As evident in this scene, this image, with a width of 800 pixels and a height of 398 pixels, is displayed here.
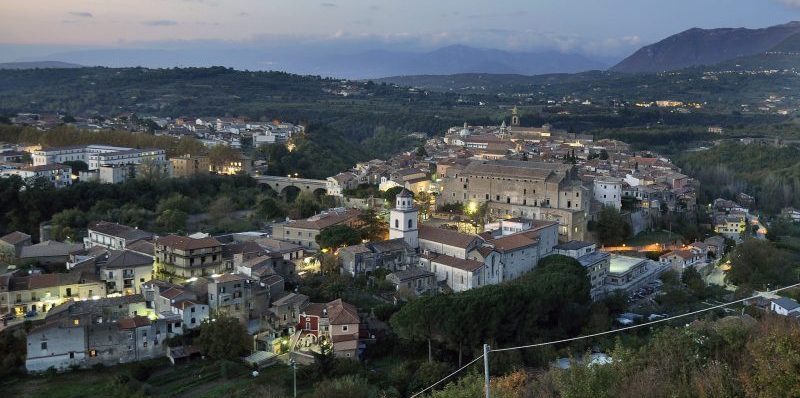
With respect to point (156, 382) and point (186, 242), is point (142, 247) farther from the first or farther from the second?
point (156, 382)

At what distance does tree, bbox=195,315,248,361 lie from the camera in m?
16.3

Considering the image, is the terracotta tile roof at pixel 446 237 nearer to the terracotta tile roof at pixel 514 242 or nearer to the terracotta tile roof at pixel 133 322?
the terracotta tile roof at pixel 514 242

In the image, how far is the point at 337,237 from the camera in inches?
850

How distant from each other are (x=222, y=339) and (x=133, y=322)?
206 cm

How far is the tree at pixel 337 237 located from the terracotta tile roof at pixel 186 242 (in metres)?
2.86

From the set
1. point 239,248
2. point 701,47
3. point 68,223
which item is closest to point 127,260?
point 239,248

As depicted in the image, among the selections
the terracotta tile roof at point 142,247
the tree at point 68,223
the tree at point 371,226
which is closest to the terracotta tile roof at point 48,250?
the terracotta tile roof at point 142,247

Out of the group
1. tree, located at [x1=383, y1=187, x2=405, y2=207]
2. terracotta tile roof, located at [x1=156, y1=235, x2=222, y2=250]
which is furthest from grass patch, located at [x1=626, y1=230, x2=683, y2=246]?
terracotta tile roof, located at [x1=156, y1=235, x2=222, y2=250]

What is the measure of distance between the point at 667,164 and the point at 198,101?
126ft

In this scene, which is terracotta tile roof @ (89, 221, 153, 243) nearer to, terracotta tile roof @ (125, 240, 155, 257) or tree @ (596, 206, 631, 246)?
terracotta tile roof @ (125, 240, 155, 257)

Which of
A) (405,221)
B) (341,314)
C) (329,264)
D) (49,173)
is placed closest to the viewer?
(341,314)

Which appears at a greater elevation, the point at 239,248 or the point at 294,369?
the point at 239,248

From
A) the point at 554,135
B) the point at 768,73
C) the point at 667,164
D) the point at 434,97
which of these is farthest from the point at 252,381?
the point at 768,73

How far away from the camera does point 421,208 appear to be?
90.5 feet
